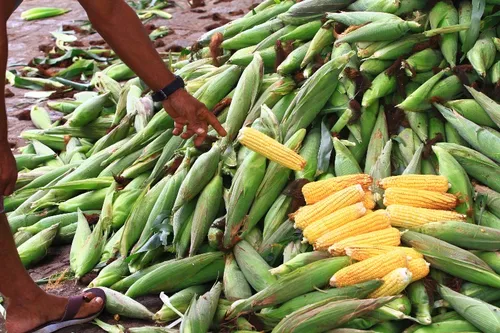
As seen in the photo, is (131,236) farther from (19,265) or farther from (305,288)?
(305,288)

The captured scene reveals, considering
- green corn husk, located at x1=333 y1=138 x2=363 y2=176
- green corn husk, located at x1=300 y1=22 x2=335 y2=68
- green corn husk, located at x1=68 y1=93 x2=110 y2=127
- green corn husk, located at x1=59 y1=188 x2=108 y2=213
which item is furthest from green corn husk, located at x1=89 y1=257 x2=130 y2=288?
green corn husk, located at x1=68 y1=93 x2=110 y2=127

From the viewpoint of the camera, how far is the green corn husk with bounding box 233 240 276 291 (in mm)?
2875

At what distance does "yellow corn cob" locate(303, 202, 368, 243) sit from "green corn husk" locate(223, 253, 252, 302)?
0.35m

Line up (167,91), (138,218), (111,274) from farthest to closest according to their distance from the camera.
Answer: (138,218)
(111,274)
(167,91)

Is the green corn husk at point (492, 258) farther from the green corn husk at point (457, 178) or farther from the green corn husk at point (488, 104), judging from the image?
the green corn husk at point (488, 104)

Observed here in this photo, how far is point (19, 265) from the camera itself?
2.80 metres

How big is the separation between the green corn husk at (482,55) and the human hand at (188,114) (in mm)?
1150

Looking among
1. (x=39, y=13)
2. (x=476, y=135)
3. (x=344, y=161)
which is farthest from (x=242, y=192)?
(x=39, y=13)

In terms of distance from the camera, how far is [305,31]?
147 inches

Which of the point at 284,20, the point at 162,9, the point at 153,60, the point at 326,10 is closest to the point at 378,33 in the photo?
the point at 326,10

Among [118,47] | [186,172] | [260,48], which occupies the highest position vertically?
[118,47]

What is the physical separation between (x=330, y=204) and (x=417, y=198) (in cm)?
33

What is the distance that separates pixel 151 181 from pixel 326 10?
1.23 m

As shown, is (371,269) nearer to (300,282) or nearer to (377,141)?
(300,282)
